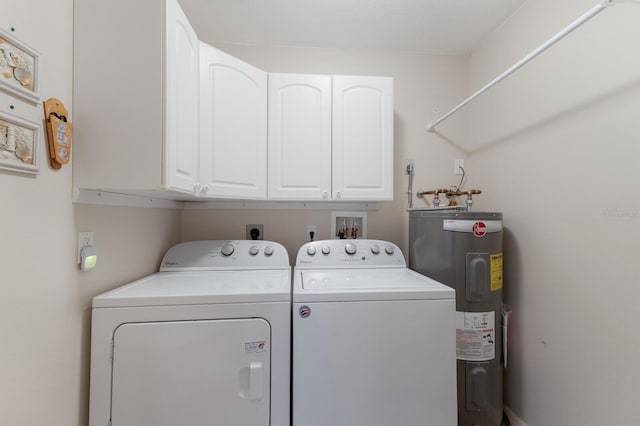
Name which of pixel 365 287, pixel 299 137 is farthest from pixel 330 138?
pixel 365 287

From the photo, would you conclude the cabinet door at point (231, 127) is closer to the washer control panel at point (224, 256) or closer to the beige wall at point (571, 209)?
the washer control panel at point (224, 256)

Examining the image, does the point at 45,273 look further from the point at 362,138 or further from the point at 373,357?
the point at 362,138

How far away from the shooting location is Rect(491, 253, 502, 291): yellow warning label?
1410 millimetres

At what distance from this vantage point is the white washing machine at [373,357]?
1.08 m

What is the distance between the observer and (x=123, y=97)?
100 cm

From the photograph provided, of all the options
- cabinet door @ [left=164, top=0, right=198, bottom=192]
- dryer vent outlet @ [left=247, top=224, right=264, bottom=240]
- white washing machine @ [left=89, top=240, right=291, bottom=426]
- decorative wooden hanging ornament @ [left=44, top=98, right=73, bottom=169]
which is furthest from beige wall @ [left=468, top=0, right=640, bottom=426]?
decorative wooden hanging ornament @ [left=44, top=98, right=73, bottom=169]

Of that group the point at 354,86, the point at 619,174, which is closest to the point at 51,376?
the point at 354,86

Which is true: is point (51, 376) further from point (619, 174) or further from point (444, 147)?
point (444, 147)

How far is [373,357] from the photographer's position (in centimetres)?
109

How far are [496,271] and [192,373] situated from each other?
5.04ft

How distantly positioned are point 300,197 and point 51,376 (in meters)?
1.27

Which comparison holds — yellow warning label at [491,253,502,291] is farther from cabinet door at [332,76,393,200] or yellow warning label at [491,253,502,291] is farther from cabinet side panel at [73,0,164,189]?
cabinet side panel at [73,0,164,189]

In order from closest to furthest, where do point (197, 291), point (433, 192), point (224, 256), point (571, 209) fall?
point (197, 291) → point (571, 209) → point (224, 256) → point (433, 192)

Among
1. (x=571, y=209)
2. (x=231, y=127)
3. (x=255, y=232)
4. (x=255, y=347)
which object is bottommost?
(x=255, y=347)
